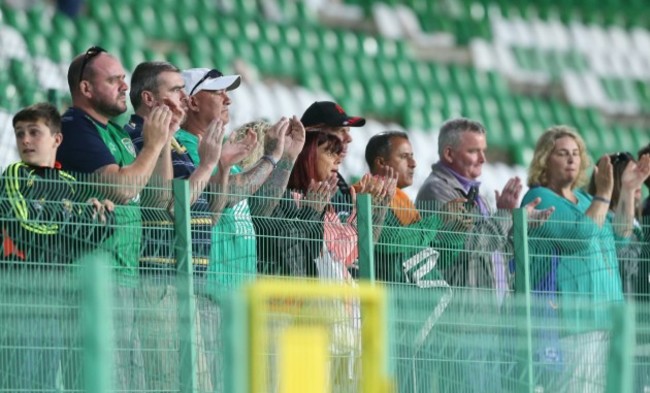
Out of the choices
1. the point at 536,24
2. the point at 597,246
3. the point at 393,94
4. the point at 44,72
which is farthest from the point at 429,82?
the point at 597,246

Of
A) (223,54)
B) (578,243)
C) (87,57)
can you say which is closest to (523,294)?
(578,243)

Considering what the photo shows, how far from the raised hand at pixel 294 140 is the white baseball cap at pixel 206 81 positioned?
429mm

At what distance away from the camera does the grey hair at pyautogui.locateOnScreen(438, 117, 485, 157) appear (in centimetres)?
980

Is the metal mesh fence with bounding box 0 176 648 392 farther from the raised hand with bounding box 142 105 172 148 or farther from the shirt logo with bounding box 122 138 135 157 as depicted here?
the shirt logo with bounding box 122 138 135 157

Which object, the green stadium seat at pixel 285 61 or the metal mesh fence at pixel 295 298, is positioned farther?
the green stadium seat at pixel 285 61

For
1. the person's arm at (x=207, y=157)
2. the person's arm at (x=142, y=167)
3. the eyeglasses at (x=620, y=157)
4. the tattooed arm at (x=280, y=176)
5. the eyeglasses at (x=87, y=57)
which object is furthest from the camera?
the eyeglasses at (x=620, y=157)

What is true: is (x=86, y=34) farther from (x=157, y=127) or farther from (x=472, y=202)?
(x=157, y=127)

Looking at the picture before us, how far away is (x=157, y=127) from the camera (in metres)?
7.79

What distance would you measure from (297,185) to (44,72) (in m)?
6.05

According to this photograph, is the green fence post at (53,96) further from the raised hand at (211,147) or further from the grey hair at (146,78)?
the raised hand at (211,147)

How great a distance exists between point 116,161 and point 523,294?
2.26m

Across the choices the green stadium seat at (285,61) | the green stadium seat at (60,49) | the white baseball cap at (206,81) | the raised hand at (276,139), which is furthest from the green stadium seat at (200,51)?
the raised hand at (276,139)

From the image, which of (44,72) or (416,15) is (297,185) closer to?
(44,72)

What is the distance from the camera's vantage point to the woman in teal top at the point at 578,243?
859 cm
